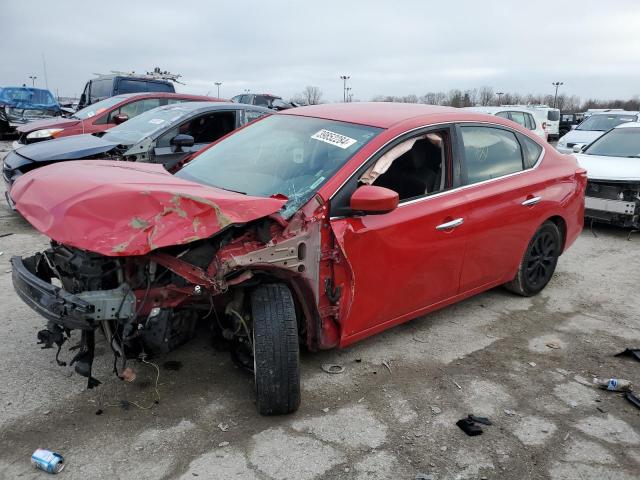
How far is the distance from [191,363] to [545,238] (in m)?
3.31

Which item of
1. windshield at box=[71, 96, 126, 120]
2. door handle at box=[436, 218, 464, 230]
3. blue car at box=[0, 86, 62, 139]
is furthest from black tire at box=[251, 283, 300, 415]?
blue car at box=[0, 86, 62, 139]

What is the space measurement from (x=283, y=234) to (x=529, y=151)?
107 inches

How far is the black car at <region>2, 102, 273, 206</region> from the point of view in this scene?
20.2 feet

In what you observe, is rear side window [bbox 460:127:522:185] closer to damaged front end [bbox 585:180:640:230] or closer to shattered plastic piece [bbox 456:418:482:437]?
shattered plastic piece [bbox 456:418:482:437]

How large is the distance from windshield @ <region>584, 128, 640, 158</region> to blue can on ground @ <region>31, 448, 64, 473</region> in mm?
8470

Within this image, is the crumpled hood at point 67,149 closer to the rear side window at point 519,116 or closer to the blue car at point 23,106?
the blue car at point 23,106

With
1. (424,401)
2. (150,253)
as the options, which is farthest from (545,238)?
(150,253)

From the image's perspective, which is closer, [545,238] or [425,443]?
[425,443]

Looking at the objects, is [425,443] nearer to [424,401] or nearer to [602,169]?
[424,401]

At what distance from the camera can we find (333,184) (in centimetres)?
319

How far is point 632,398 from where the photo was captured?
334 cm

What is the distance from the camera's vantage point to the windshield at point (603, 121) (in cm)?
1551

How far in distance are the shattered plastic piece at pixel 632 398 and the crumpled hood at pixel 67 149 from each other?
558 cm

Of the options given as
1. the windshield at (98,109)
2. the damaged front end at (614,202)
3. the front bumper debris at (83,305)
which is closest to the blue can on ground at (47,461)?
the front bumper debris at (83,305)
